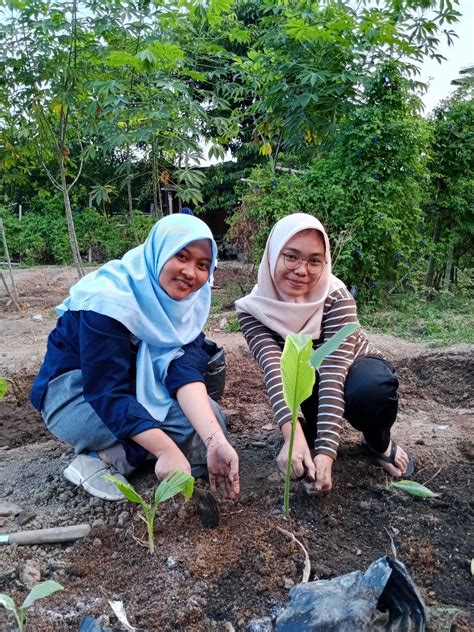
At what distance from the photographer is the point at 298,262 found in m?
1.89

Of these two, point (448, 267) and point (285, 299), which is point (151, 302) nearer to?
point (285, 299)

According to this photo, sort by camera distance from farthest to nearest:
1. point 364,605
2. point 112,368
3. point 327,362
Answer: point 327,362
point 112,368
point 364,605

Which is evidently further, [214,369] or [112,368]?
[214,369]

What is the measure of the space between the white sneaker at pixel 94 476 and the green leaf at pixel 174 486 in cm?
44

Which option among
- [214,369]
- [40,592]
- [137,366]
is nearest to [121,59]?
[214,369]

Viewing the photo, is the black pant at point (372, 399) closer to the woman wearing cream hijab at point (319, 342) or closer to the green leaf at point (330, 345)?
the woman wearing cream hijab at point (319, 342)

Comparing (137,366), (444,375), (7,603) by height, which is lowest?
(444,375)

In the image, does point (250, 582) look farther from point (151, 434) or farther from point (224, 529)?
point (151, 434)

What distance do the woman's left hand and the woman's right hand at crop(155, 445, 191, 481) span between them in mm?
80

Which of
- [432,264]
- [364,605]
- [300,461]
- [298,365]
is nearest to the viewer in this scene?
[364,605]

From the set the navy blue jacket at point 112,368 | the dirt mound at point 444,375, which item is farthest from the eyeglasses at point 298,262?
the dirt mound at point 444,375

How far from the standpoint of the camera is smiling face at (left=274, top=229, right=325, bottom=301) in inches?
73.0

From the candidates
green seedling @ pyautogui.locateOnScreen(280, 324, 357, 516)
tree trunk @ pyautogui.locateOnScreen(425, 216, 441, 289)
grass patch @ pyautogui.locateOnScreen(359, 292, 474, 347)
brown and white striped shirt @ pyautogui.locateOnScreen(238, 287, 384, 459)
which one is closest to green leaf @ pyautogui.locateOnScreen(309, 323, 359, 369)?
green seedling @ pyautogui.locateOnScreen(280, 324, 357, 516)

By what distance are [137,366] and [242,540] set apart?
0.71 m
